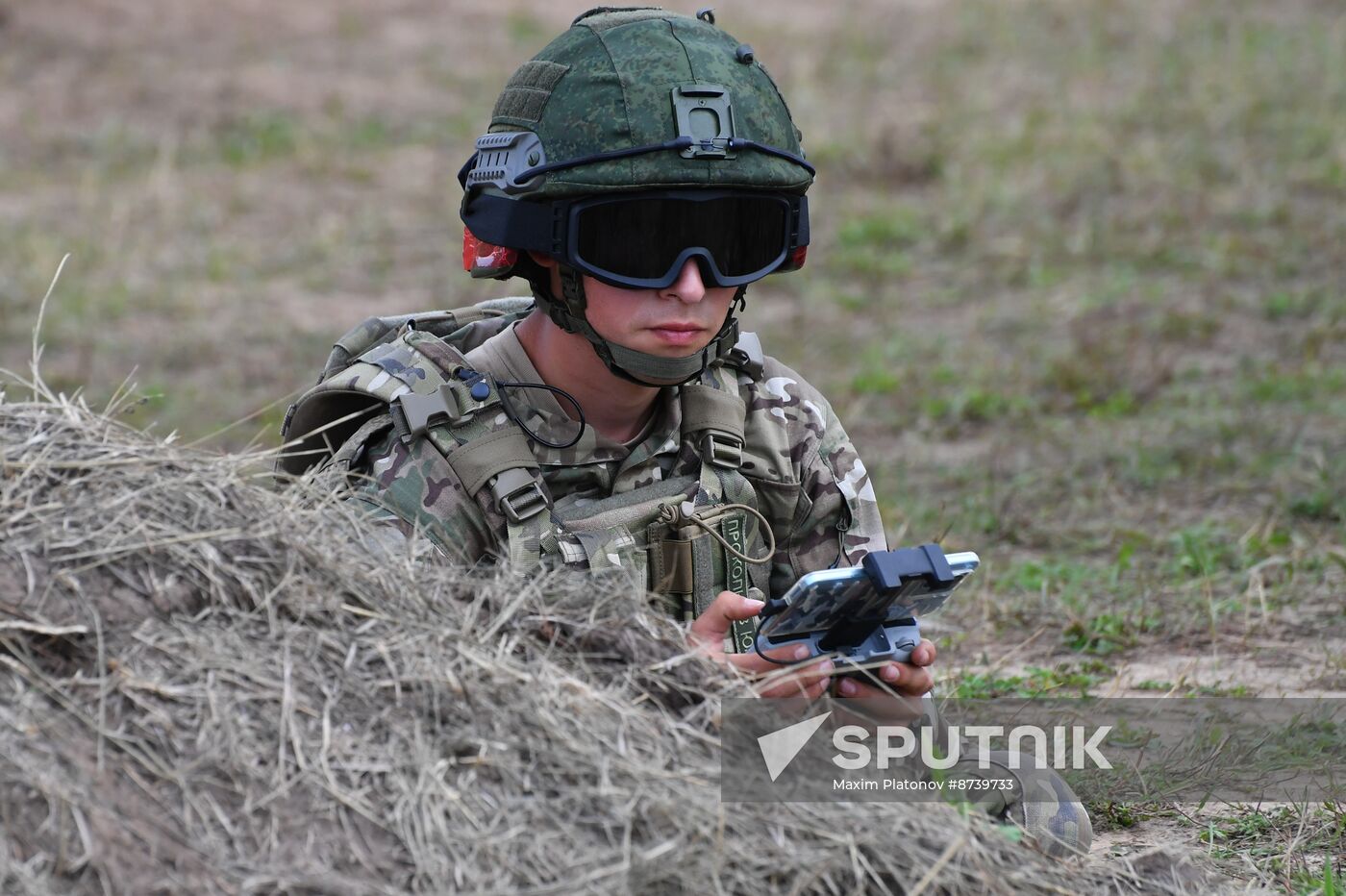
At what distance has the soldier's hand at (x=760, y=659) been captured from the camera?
3.19m

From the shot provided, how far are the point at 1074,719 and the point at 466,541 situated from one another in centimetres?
186

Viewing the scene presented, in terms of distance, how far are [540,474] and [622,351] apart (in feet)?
1.11

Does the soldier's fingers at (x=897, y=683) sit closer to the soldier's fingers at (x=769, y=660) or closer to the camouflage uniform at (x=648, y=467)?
the soldier's fingers at (x=769, y=660)

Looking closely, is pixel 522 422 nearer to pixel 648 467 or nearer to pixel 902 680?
pixel 648 467

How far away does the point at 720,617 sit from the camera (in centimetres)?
329

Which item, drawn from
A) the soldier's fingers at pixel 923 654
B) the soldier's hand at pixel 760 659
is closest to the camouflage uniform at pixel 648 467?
the soldier's hand at pixel 760 659

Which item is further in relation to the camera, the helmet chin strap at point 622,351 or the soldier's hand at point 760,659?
the helmet chin strap at point 622,351

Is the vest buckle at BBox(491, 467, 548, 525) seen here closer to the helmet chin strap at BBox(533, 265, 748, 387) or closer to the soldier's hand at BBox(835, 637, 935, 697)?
the helmet chin strap at BBox(533, 265, 748, 387)

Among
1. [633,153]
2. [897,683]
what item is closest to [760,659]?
[897,683]

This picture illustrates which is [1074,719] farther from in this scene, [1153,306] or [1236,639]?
[1153,306]

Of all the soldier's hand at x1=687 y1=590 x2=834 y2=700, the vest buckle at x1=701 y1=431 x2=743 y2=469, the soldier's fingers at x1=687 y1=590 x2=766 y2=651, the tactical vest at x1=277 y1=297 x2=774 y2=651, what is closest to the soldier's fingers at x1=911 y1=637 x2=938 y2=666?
the soldier's hand at x1=687 y1=590 x2=834 y2=700

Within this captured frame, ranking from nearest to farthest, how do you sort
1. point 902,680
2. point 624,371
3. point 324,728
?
point 324,728 < point 902,680 < point 624,371

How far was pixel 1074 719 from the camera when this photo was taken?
14.7 ft

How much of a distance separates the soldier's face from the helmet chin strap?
0.06ft
